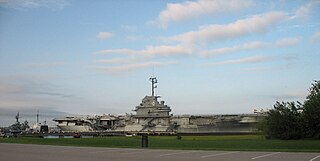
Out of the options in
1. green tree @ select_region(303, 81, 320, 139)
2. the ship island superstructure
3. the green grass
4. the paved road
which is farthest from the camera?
the ship island superstructure

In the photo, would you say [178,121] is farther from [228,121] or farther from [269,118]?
[269,118]

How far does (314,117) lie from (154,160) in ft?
95.2

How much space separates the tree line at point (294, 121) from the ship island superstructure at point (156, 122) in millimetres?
23935

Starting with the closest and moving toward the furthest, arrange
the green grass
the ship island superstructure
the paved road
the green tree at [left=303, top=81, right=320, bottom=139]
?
the paved road, the green grass, the green tree at [left=303, top=81, right=320, bottom=139], the ship island superstructure

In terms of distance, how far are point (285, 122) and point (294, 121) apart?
99cm

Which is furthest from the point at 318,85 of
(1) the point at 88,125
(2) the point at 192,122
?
(1) the point at 88,125

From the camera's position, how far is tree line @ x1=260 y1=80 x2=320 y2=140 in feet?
139

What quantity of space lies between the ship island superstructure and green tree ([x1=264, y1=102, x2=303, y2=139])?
23831 mm

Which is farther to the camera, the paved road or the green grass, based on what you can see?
the green grass

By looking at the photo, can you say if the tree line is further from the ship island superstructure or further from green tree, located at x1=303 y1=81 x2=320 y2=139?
the ship island superstructure

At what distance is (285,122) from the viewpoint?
144 ft

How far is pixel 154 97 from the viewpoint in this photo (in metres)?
96.5

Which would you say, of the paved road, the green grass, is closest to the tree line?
the green grass

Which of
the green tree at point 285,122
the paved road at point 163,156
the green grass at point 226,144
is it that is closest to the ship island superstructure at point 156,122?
the green tree at point 285,122
